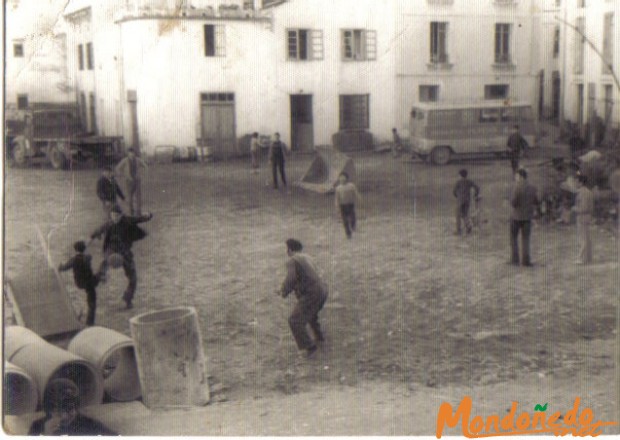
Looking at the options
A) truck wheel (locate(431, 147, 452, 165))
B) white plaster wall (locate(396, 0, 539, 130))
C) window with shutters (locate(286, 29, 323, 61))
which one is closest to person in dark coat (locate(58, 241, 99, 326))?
window with shutters (locate(286, 29, 323, 61))

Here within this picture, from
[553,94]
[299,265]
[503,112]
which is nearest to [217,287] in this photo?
[299,265]

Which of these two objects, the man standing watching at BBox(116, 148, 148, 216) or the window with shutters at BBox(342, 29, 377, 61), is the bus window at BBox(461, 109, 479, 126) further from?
the man standing watching at BBox(116, 148, 148, 216)

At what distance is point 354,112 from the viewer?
8.37 meters

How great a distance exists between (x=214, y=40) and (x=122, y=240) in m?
2.45

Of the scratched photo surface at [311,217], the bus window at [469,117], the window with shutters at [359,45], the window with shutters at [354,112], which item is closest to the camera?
the scratched photo surface at [311,217]

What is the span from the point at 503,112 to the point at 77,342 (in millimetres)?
5199

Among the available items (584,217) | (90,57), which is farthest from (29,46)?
(584,217)

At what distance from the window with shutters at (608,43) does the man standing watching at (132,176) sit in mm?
5106

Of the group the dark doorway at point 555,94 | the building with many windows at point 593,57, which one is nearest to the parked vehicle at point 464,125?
the dark doorway at point 555,94

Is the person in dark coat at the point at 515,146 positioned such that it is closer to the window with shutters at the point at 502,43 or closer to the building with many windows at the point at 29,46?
the window with shutters at the point at 502,43

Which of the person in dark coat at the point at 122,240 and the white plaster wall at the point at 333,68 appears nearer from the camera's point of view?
the white plaster wall at the point at 333,68

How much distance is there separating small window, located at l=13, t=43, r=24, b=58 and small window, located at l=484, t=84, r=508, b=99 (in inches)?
196

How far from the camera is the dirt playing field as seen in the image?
7.57m

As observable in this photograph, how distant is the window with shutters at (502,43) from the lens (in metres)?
7.81
